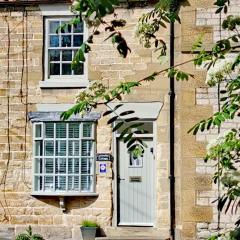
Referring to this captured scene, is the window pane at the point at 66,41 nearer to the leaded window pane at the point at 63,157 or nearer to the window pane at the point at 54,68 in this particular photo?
the window pane at the point at 54,68

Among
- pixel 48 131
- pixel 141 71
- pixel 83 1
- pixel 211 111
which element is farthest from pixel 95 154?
pixel 83 1

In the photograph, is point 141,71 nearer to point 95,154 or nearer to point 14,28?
point 95,154

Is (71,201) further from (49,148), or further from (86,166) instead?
(49,148)

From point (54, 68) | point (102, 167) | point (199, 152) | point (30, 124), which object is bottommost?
point (102, 167)

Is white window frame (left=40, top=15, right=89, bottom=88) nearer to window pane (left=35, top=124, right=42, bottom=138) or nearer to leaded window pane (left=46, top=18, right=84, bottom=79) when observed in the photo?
leaded window pane (left=46, top=18, right=84, bottom=79)

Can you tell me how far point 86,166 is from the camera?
13.6 m

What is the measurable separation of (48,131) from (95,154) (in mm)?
1166

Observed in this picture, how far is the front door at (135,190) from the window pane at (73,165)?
3.03 feet

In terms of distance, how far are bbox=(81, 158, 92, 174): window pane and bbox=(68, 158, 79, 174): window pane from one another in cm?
12

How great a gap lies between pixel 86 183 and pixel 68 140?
1.02 m

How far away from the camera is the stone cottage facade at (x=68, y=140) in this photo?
13.4 m

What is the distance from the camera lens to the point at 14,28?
13852 mm

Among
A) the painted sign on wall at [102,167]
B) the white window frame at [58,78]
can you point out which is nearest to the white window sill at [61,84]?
the white window frame at [58,78]

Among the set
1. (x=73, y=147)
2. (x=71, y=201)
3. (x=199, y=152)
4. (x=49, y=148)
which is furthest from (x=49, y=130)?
(x=199, y=152)
